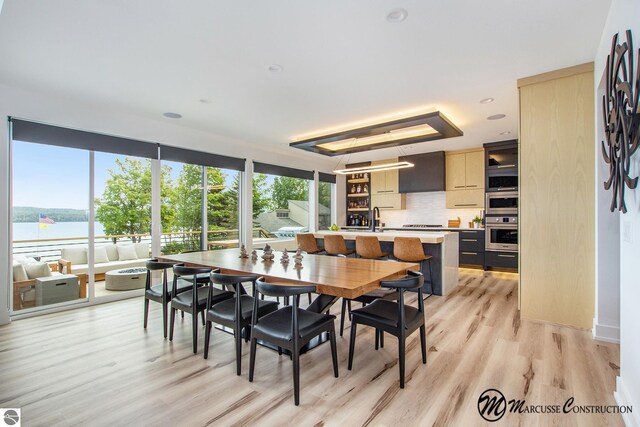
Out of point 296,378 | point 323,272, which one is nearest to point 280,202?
point 323,272

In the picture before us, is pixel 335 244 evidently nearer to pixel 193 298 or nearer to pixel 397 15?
pixel 193 298

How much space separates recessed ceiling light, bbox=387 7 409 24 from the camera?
2.09 metres

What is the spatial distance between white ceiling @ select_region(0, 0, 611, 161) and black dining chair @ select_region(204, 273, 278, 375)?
190cm

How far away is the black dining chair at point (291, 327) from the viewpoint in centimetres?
188

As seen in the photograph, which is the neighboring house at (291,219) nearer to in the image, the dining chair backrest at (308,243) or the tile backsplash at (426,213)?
the dining chair backrest at (308,243)

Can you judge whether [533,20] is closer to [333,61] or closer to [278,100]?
[333,61]

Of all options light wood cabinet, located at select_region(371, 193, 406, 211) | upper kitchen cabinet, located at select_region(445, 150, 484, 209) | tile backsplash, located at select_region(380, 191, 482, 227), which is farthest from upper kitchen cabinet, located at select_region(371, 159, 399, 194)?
upper kitchen cabinet, located at select_region(445, 150, 484, 209)

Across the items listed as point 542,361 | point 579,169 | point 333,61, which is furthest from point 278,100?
point 542,361

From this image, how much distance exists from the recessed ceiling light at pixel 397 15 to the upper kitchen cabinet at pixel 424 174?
4.98 meters

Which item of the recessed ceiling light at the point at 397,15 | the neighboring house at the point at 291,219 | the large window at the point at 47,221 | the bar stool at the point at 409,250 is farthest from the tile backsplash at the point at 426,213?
the large window at the point at 47,221

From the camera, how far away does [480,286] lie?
4.88 metres

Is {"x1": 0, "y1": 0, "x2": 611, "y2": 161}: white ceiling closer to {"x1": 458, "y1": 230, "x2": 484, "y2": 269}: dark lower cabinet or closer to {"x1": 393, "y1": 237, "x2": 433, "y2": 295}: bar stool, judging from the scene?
{"x1": 393, "y1": 237, "x2": 433, "y2": 295}: bar stool

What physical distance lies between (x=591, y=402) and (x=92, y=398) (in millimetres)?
3142

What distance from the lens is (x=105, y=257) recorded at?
4.59 meters
